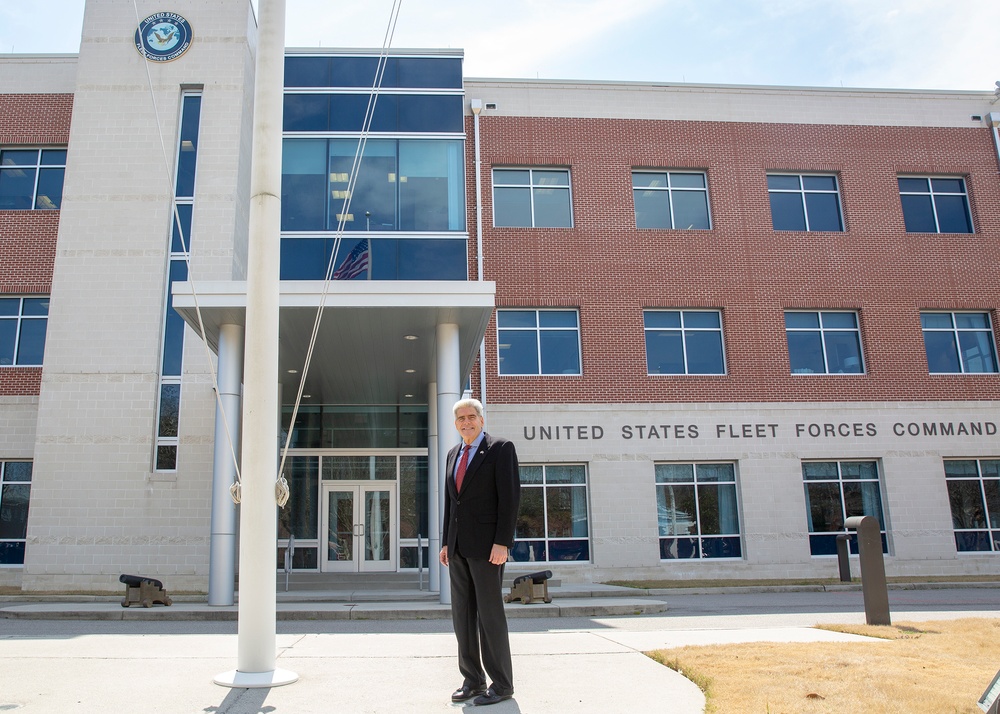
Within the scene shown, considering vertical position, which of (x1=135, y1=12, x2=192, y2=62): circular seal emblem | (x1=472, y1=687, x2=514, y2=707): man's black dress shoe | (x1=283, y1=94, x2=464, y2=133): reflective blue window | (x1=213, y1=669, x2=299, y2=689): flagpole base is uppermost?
(x1=135, y1=12, x2=192, y2=62): circular seal emblem

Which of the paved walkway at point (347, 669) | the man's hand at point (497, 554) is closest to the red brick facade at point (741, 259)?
the paved walkway at point (347, 669)

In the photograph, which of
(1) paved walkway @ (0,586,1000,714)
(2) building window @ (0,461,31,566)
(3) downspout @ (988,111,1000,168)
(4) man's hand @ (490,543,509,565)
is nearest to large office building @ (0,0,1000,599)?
(2) building window @ (0,461,31,566)

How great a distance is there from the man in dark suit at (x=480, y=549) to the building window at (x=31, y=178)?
1992 centimetres

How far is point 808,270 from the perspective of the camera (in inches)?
889

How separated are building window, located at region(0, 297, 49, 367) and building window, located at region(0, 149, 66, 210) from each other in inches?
103

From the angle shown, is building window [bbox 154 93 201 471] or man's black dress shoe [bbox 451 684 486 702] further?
building window [bbox 154 93 201 471]

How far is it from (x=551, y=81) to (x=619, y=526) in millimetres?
12213

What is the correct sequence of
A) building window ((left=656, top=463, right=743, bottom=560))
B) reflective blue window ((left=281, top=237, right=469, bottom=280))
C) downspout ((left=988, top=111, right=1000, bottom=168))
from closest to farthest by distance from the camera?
reflective blue window ((left=281, top=237, right=469, bottom=280)), building window ((left=656, top=463, right=743, bottom=560)), downspout ((left=988, top=111, right=1000, bottom=168))

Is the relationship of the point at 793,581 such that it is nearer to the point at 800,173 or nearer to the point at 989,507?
the point at 989,507

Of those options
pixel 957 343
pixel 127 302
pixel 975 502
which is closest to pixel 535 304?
pixel 127 302

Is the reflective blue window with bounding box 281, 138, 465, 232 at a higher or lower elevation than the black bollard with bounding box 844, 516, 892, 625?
higher

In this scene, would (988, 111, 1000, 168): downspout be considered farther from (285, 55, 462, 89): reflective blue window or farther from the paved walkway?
the paved walkway

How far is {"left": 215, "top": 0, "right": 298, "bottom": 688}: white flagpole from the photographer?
18.9 feet

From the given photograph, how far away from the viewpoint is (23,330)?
67.2 ft
